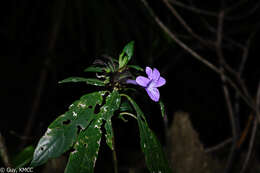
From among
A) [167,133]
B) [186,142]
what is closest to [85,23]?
[167,133]

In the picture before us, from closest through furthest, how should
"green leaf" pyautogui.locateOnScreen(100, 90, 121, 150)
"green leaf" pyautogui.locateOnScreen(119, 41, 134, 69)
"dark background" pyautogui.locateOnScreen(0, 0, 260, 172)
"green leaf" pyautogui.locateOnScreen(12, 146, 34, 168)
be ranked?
1. "green leaf" pyautogui.locateOnScreen(100, 90, 121, 150)
2. "green leaf" pyautogui.locateOnScreen(119, 41, 134, 69)
3. "green leaf" pyautogui.locateOnScreen(12, 146, 34, 168)
4. "dark background" pyautogui.locateOnScreen(0, 0, 260, 172)

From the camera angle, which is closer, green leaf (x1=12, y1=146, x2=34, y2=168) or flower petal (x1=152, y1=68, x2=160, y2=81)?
flower petal (x1=152, y1=68, x2=160, y2=81)

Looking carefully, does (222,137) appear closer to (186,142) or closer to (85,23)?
(186,142)

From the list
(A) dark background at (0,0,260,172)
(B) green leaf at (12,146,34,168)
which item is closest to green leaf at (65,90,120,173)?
(B) green leaf at (12,146,34,168)

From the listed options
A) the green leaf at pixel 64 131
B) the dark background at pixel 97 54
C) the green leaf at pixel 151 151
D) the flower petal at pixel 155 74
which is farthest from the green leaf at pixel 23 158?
the dark background at pixel 97 54

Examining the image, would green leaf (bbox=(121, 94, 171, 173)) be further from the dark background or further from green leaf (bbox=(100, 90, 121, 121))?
the dark background

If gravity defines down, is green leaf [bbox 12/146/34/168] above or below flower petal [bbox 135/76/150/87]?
below
